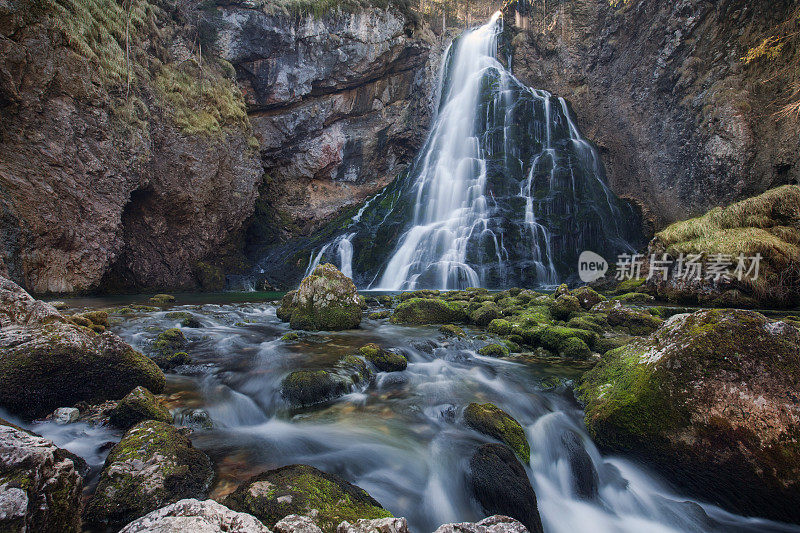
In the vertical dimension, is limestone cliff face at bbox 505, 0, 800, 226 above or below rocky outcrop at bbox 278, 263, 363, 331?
above

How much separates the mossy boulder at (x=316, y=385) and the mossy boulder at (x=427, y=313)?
4544 mm

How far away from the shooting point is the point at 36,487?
5.39 feet

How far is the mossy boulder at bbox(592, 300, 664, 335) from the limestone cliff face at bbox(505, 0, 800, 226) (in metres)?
13.1

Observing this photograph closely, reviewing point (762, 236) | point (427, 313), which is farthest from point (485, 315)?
point (762, 236)

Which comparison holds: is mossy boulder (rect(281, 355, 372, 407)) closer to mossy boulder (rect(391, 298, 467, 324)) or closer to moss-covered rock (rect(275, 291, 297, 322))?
mossy boulder (rect(391, 298, 467, 324))

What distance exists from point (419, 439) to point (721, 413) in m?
2.79

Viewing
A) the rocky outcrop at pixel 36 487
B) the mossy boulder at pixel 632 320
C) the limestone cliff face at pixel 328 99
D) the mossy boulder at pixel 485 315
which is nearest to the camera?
the rocky outcrop at pixel 36 487

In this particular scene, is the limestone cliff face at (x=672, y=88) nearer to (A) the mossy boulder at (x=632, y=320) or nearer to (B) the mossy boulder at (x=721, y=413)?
(A) the mossy boulder at (x=632, y=320)

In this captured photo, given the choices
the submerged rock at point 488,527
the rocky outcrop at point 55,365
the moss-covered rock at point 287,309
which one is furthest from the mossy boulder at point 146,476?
the moss-covered rock at point 287,309

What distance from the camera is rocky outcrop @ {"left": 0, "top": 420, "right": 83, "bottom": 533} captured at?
1.49 m

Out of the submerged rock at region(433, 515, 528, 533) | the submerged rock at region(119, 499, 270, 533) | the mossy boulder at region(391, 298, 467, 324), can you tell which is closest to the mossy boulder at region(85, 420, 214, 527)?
the submerged rock at region(119, 499, 270, 533)

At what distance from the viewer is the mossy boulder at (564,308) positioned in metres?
8.85

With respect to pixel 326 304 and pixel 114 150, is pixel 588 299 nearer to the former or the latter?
pixel 326 304

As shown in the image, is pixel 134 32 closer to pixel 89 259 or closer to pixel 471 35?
pixel 89 259
